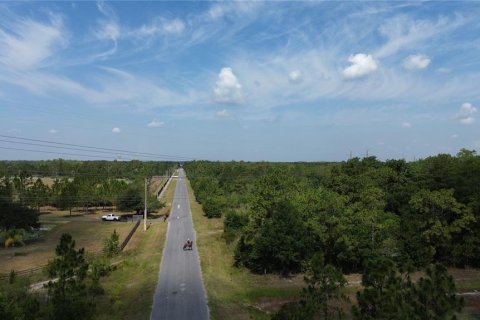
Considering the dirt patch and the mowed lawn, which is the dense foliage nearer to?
the dirt patch

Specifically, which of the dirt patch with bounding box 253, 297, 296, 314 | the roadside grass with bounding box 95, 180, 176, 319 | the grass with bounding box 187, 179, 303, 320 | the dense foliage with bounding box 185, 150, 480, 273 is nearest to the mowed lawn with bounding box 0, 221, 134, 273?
the roadside grass with bounding box 95, 180, 176, 319

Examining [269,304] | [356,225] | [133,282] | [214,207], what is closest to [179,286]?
[133,282]

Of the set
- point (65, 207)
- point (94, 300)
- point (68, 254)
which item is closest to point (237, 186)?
point (65, 207)

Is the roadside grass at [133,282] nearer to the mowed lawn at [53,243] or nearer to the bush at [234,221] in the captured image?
the mowed lawn at [53,243]

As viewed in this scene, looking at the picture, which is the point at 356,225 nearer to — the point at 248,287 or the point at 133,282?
the point at 248,287

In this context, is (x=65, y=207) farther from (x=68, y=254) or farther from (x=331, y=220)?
(x=68, y=254)

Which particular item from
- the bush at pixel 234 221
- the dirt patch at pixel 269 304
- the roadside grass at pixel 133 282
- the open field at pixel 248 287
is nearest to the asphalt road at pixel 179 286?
the roadside grass at pixel 133 282
